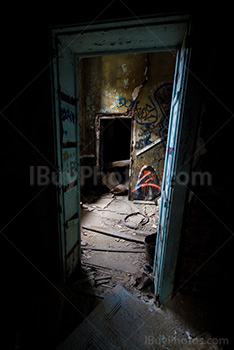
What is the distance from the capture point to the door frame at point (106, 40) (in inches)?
52.9

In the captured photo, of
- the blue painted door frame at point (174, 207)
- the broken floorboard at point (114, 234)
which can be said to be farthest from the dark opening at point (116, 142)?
the blue painted door frame at point (174, 207)

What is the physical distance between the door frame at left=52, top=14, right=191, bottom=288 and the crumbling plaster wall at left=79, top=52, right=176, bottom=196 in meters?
3.13

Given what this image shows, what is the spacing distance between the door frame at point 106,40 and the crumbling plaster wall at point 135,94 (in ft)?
10.3

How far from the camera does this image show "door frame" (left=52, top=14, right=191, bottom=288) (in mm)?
1344

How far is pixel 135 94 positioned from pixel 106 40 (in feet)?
11.1

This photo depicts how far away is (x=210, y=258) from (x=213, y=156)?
1.03 meters

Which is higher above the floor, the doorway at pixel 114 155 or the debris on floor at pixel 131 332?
the doorway at pixel 114 155

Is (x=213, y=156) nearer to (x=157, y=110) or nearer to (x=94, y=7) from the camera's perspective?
(x=94, y=7)

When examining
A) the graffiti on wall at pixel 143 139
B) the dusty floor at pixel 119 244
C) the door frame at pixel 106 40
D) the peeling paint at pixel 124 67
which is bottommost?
the dusty floor at pixel 119 244

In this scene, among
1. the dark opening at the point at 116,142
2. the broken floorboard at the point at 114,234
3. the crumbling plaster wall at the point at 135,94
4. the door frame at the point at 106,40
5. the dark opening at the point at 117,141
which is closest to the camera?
the door frame at the point at 106,40

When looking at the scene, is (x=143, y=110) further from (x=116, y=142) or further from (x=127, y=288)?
(x=116, y=142)

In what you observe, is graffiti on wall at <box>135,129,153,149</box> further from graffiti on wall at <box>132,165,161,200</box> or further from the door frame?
the door frame

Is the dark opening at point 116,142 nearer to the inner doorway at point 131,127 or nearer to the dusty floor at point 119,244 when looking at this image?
the inner doorway at point 131,127

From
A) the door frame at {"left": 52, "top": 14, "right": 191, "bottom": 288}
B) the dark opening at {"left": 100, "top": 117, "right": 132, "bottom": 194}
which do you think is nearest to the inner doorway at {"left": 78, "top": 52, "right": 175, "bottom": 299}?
the door frame at {"left": 52, "top": 14, "right": 191, "bottom": 288}
